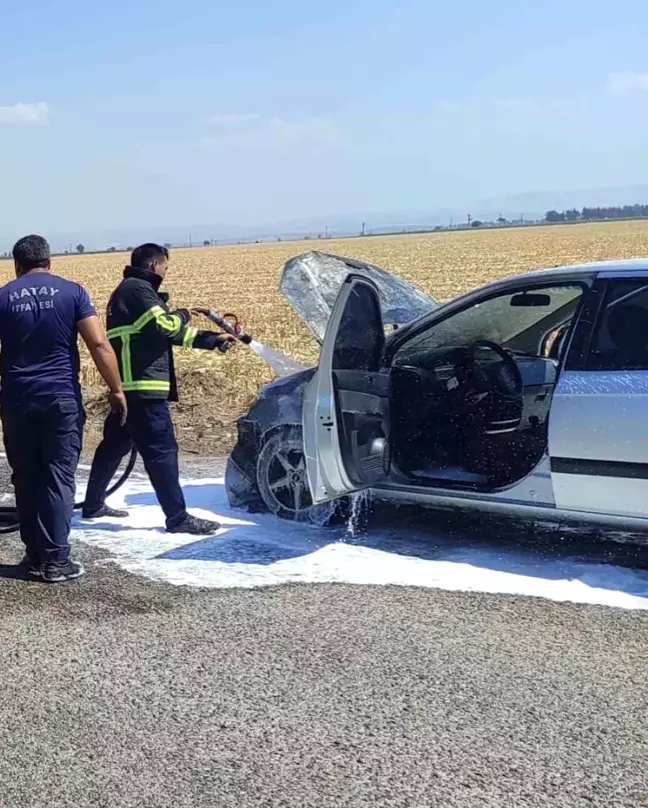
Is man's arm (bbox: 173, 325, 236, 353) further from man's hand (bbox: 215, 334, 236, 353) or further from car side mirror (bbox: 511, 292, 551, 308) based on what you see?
car side mirror (bbox: 511, 292, 551, 308)

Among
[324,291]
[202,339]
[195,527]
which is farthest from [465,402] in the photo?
[195,527]

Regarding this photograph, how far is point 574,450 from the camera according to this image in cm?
544

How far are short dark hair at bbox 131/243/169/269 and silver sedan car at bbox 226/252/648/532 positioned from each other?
80cm

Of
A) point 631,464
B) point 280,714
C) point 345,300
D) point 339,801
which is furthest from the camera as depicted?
point 345,300

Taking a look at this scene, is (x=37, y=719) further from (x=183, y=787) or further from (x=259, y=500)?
(x=259, y=500)

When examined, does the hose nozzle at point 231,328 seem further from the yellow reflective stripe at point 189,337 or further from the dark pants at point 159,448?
the dark pants at point 159,448

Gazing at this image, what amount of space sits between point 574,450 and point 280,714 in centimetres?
232

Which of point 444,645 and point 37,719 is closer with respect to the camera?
point 37,719

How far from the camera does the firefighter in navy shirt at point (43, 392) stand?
5.53m

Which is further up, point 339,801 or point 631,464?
point 631,464

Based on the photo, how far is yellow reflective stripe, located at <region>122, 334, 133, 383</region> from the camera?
640 cm

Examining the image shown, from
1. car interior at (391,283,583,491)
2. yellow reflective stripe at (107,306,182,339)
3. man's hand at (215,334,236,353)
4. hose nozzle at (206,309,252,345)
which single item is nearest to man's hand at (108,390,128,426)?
yellow reflective stripe at (107,306,182,339)

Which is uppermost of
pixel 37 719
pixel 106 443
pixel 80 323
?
pixel 80 323

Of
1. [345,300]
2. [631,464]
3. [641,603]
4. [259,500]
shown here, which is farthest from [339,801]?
[259,500]
